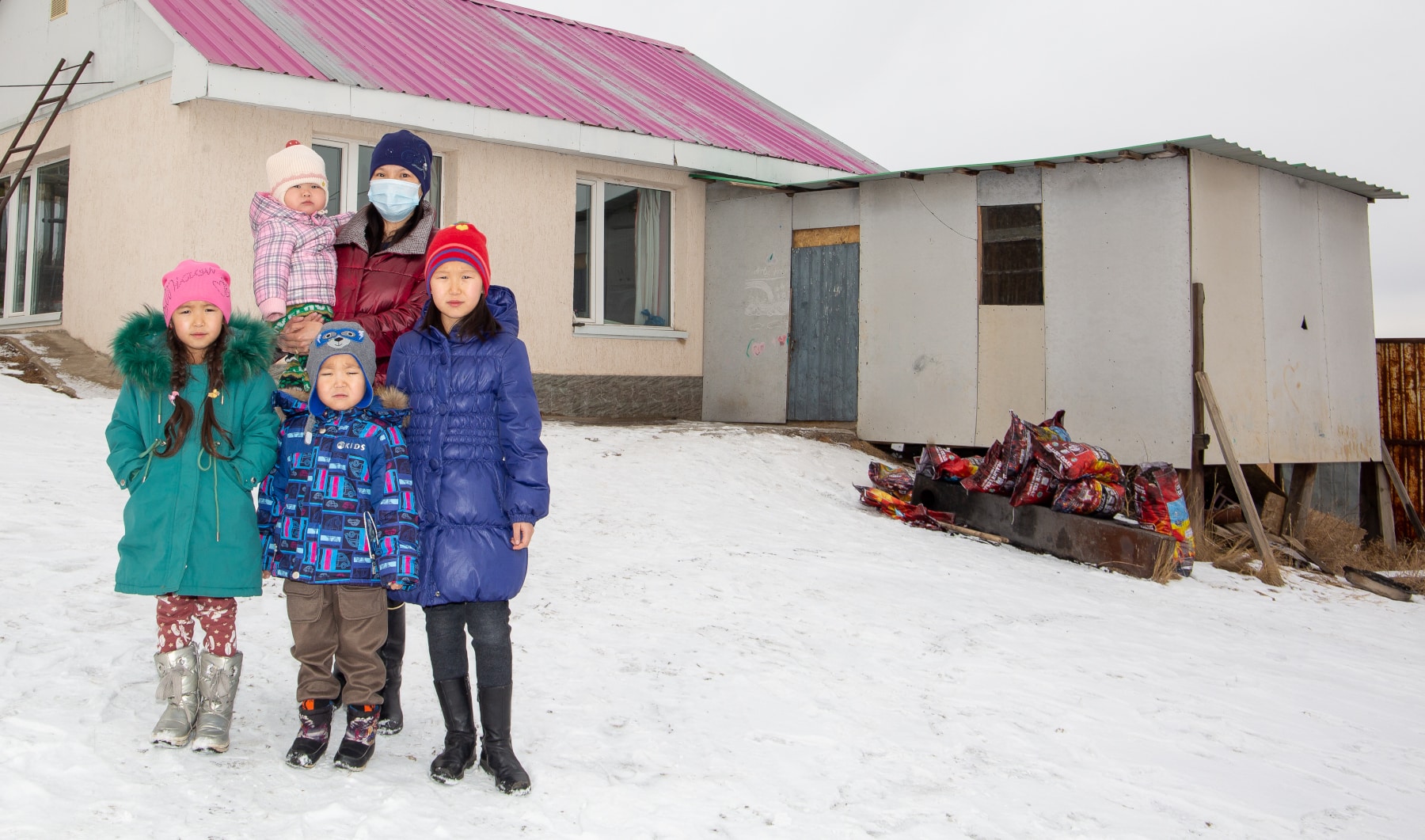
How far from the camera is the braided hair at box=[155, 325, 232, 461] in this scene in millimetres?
3150

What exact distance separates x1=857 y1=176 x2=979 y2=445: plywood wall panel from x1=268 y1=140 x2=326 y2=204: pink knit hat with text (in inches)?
310

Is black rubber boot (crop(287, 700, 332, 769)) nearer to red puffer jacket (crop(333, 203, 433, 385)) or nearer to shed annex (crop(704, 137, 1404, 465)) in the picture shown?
red puffer jacket (crop(333, 203, 433, 385))

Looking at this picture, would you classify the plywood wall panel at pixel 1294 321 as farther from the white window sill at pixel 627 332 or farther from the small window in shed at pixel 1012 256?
the white window sill at pixel 627 332

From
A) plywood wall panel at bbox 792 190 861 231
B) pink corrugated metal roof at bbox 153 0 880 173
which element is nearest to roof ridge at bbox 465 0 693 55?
pink corrugated metal roof at bbox 153 0 880 173

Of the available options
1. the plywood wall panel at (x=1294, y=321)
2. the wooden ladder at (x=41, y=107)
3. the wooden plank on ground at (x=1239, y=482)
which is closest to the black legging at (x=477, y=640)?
the wooden plank on ground at (x=1239, y=482)

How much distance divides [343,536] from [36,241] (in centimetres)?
1008

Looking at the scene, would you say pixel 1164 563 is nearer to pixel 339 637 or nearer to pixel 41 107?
pixel 339 637

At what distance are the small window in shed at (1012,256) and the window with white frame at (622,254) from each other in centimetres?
340

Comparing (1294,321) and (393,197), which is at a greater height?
(1294,321)

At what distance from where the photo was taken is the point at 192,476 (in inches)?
124

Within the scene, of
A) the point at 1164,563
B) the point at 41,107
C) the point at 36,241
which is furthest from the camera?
the point at 36,241

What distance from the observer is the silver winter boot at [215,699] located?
3.16 meters

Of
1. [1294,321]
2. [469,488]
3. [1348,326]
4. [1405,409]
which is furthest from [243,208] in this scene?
[1405,409]

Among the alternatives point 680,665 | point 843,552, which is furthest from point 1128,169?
point 680,665
